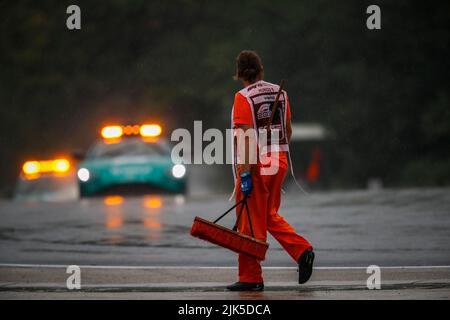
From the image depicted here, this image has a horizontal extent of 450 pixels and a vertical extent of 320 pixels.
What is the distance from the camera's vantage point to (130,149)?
25.9 metres

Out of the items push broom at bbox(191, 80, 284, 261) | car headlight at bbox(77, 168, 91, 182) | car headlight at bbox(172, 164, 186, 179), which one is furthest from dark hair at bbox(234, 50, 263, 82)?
car headlight at bbox(77, 168, 91, 182)

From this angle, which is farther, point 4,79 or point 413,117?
point 4,79

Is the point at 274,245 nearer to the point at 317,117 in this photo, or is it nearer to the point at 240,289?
the point at 240,289

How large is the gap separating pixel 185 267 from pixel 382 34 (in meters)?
35.7

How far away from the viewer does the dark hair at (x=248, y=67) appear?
10344 mm

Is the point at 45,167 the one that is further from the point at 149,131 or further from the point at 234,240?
the point at 234,240

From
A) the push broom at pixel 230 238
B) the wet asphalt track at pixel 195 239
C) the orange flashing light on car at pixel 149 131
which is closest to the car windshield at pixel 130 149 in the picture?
the orange flashing light on car at pixel 149 131

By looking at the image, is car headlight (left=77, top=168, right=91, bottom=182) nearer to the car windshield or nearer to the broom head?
the car windshield

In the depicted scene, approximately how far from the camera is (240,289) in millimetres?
10133

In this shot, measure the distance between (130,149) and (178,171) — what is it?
1752mm

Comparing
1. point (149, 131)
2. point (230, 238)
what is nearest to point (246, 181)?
point (230, 238)

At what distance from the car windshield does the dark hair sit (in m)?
14.9

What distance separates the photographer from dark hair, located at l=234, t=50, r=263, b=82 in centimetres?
1034

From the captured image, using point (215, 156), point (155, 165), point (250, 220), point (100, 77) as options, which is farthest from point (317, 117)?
point (250, 220)
